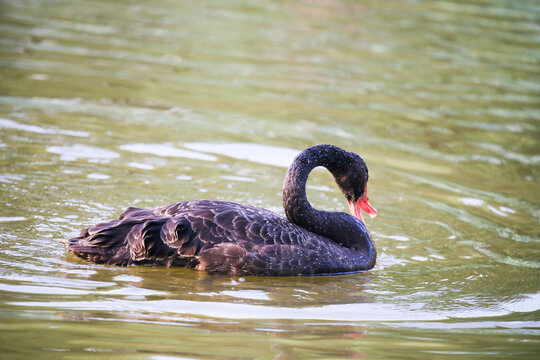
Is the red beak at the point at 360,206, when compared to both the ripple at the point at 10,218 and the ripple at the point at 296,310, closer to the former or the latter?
the ripple at the point at 296,310

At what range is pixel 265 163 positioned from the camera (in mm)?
10820

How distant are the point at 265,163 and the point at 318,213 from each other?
2.96 meters

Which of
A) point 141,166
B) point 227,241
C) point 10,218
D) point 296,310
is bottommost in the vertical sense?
point 296,310

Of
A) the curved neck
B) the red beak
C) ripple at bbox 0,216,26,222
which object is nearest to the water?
ripple at bbox 0,216,26,222

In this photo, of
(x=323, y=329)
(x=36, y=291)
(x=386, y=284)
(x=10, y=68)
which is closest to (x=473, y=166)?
(x=386, y=284)

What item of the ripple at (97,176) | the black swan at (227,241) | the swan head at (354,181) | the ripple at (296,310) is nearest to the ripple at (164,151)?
the ripple at (97,176)

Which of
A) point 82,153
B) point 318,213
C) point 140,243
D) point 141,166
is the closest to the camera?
point 140,243

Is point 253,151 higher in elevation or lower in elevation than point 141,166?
higher

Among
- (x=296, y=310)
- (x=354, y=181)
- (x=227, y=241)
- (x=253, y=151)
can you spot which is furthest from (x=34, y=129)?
(x=296, y=310)

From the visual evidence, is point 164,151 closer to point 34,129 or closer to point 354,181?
point 34,129

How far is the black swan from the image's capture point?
7.25 m

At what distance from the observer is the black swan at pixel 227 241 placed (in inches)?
286

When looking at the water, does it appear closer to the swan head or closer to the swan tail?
the swan tail

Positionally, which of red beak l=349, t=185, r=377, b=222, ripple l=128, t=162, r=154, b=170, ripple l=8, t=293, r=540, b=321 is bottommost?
ripple l=8, t=293, r=540, b=321
